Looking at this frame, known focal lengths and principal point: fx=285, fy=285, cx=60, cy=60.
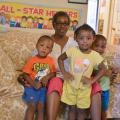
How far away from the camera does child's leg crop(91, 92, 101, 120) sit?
2258 mm

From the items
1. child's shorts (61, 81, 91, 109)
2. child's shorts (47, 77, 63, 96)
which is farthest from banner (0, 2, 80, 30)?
child's shorts (61, 81, 91, 109)

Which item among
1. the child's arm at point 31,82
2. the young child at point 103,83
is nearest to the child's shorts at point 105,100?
the young child at point 103,83

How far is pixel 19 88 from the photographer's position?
7.57 ft

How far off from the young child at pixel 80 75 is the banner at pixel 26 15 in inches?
58.1

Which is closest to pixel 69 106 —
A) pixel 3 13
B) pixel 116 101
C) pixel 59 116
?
pixel 59 116

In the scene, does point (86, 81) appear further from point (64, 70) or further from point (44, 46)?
point (44, 46)

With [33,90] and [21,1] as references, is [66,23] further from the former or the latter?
[21,1]

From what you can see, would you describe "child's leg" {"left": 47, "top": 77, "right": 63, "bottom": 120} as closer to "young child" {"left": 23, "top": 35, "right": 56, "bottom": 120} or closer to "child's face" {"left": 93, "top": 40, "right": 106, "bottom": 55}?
"young child" {"left": 23, "top": 35, "right": 56, "bottom": 120}

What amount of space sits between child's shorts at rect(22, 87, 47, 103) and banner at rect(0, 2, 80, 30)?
1567 millimetres

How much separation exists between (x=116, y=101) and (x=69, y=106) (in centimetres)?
47

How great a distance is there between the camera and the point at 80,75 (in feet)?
7.48

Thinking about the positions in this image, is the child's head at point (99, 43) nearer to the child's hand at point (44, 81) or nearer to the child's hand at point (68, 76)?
the child's hand at point (68, 76)

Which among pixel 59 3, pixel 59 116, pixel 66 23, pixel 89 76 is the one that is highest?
pixel 59 3

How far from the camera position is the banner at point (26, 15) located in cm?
360
